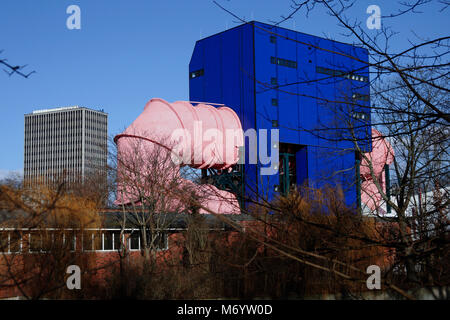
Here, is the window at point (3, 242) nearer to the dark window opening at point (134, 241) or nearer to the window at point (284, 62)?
the dark window opening at point (134, 241)

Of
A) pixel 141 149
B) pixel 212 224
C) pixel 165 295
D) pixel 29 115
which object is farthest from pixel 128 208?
pixel 29 115

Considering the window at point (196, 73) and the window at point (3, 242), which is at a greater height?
the window at point (196, 73)

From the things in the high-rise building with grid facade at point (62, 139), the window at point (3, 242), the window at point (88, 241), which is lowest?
the window at point (88, 241)

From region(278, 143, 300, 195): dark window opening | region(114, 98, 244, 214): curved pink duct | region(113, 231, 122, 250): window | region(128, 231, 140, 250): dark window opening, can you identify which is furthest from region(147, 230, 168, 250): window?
region(278, 143, 300, 195): dark window opening

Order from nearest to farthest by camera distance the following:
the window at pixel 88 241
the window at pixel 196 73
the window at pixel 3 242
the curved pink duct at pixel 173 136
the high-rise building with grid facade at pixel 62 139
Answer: the window at pixel 3 242
the window at pixel 88 241
the curved pink duct at pixel 173 136
the window at pixel 196 73
the high-rise building with grid facade at pixel 62 139

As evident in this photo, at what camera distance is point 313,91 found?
33.6 m

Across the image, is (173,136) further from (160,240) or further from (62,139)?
(62,139)

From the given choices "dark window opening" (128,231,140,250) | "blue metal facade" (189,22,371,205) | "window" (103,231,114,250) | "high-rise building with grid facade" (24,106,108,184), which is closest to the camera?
"window" (103,231,114,250)

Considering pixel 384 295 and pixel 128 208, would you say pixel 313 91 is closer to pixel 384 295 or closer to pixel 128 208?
pixel 128 208

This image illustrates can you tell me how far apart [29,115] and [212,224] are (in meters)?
178

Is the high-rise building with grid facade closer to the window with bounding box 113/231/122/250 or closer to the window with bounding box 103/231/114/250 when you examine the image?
the window with bounding box 113/231/122/250

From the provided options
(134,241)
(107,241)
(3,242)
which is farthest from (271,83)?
(3,242)

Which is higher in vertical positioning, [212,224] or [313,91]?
[313,91]

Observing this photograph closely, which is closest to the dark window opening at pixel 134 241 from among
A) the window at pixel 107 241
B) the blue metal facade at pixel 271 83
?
the window at pixel 107 241
